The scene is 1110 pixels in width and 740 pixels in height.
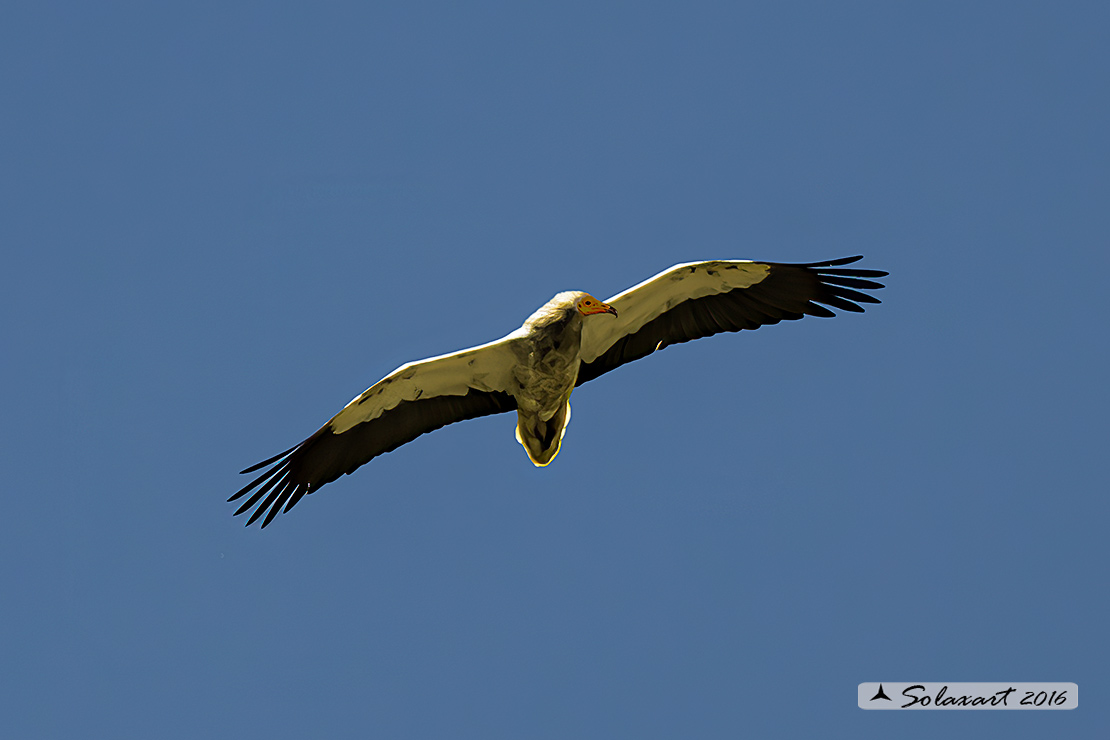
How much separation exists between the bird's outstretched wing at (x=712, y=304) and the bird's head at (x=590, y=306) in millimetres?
530

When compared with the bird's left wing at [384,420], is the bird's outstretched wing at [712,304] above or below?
above

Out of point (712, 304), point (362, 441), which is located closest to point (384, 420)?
point (362, 441)

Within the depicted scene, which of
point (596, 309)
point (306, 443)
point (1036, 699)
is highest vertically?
point (596, 309)

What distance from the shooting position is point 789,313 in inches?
829

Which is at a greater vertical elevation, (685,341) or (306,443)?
(685,341)

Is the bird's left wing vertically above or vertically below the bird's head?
below

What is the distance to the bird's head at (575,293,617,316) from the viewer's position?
65.6 ft

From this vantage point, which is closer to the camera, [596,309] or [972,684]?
[596,309]

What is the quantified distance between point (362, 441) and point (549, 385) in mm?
2554

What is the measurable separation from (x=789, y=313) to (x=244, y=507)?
6.99 m

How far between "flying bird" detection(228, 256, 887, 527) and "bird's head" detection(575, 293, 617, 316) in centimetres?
42

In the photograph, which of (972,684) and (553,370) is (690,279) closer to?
(553,370)

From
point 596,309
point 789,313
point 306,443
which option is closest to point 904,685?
point 789,313

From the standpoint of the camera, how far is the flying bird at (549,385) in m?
20.5
